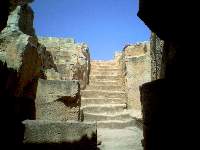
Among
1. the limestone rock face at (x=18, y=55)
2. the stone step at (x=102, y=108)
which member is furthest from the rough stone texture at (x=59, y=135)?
the stone step at (x=102, y=108)

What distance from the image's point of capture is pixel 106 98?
426 inches

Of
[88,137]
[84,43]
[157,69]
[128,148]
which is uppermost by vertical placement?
[84,43]

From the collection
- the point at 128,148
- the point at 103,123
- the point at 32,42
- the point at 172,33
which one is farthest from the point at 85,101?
the point at 172,33

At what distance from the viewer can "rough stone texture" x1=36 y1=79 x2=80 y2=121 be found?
493 cm

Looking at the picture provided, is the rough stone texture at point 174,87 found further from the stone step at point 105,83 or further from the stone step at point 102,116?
the stone step at point 105,83

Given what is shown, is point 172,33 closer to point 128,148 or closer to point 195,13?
point 195,13

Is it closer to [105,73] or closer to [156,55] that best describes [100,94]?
[105,73]

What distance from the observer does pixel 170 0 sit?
2.01 m

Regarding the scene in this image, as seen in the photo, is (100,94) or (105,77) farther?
(105,77)

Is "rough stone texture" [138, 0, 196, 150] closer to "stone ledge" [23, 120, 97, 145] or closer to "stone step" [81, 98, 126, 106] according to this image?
"stone ledge" [23, 120, 97, 145]

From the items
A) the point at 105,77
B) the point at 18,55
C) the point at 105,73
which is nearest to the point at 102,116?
the point at 105,77

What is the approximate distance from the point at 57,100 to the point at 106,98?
19.5ft

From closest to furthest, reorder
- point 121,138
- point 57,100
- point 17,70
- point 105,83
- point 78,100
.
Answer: point 17,70 < point 57,100 < point 78,100 < point 121,138 < point 105,83

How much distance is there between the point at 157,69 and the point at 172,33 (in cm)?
198
